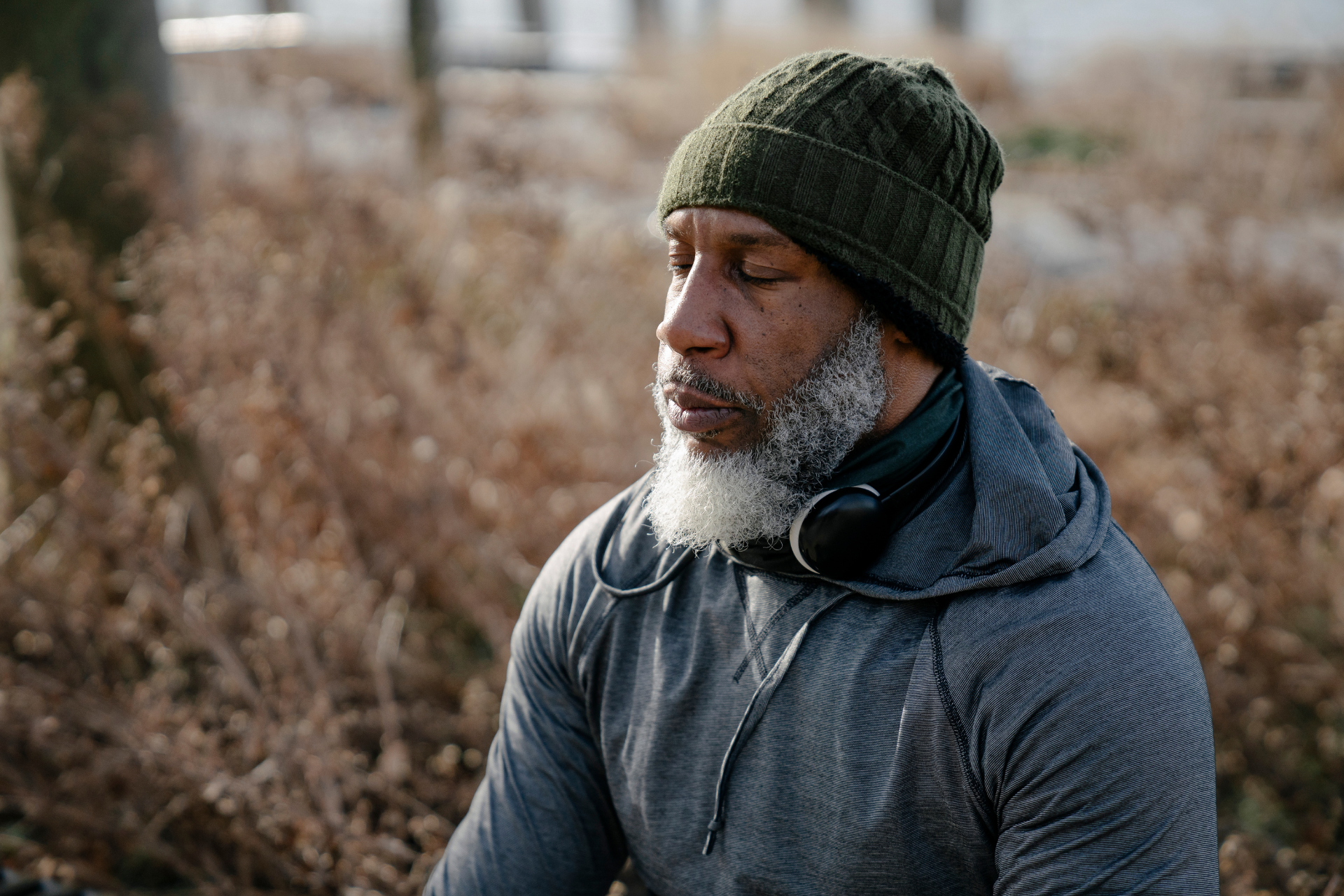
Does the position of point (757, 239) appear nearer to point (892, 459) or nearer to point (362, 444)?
point (892, 459)

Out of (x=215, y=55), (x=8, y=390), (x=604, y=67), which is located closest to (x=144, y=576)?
(x=8, y=390)

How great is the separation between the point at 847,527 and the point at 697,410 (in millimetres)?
359

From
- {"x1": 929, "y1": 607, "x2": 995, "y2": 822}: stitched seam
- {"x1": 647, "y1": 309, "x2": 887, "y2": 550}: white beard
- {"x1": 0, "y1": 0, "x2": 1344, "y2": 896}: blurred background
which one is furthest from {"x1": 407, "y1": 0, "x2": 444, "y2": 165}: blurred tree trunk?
{"x1": 929, "y1": 607, "x2": 995, "y2": 822}: stitched seam

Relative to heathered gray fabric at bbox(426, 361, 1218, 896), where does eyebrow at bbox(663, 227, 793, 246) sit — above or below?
above

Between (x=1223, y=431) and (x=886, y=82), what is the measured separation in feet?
9.41

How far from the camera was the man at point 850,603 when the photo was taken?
1425mm

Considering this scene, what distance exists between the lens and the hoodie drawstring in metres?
1.69

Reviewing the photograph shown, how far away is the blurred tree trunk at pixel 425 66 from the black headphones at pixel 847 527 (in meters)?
6.52

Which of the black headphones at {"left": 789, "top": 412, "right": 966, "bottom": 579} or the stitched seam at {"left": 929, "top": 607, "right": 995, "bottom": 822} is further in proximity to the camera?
the black headphones at {"left": 789, "top": 412, "right": 966, "bottom": 579}

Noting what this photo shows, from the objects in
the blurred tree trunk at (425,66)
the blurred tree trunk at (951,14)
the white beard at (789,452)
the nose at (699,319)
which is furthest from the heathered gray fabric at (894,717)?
the blurred tree trunk at (951,14)

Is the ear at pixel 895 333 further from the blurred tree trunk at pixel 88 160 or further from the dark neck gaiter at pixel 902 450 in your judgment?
the blurred tree trunk at pixel 88 160

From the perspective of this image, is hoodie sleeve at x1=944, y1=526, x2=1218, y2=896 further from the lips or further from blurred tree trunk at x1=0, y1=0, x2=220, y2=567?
blurred tree trunk at x1=0, y1=0, x2=220, y2=567

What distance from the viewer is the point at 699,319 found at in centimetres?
172

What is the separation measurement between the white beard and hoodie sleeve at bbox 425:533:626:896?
38cm
